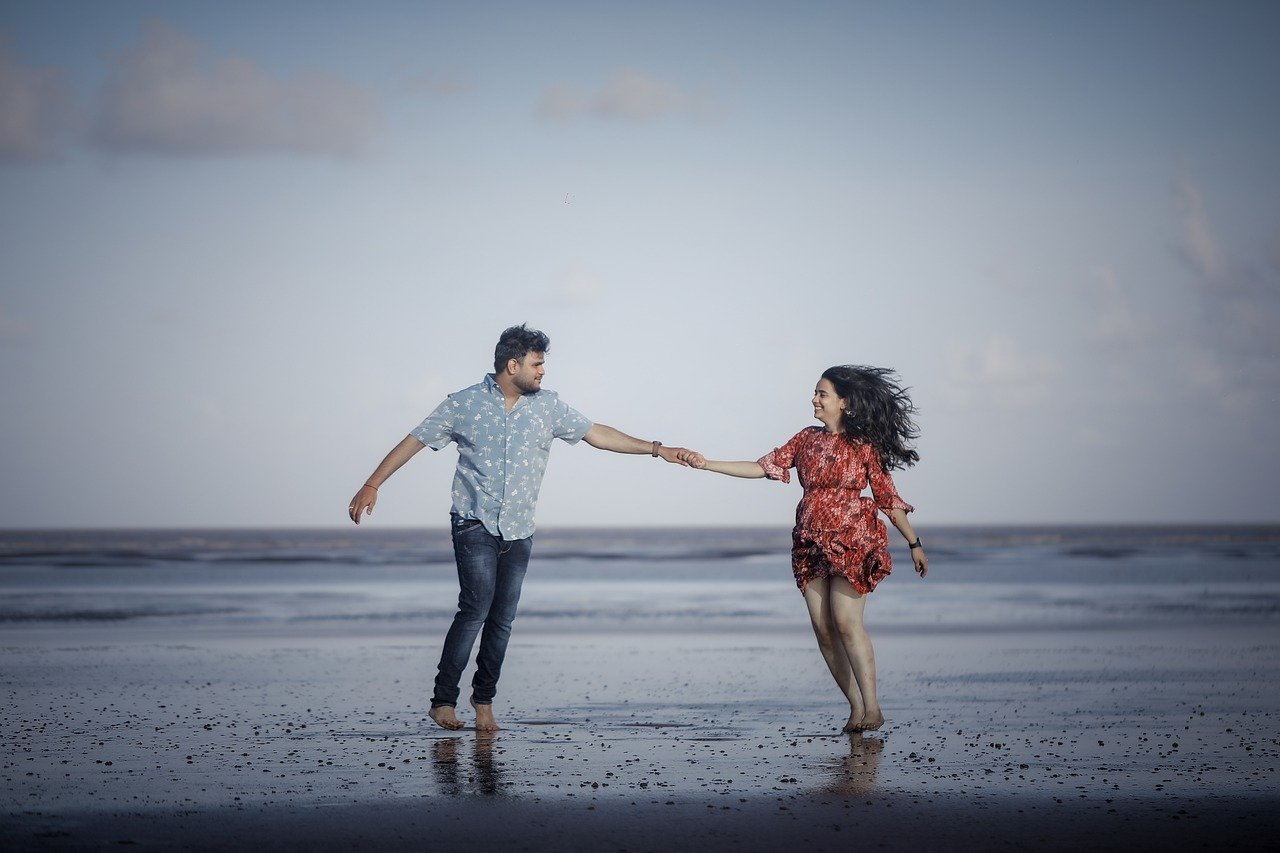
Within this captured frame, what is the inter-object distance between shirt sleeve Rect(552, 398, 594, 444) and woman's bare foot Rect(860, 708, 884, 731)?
2.20m

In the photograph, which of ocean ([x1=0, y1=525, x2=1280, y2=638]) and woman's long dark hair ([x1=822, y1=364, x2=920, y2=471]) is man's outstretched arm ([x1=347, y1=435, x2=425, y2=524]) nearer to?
woman's long dark hair ([x1=822, y1=364, x2=920, y2=471])

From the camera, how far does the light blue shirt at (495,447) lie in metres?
7.23

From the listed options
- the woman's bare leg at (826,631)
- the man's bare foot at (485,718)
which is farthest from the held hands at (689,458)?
the man's bare foot at (485,718)

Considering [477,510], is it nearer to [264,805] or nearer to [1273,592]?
[264,805]

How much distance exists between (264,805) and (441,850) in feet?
3.27

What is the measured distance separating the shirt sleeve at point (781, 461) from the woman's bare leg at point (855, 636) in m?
0.70

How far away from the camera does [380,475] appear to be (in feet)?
23.6

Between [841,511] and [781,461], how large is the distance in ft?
1.62

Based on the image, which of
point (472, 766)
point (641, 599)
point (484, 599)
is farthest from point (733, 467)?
point (641, 599)

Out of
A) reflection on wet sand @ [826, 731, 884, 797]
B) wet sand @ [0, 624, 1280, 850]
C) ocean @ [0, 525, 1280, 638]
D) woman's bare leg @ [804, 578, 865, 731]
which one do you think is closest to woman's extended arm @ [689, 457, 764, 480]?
woman's bare leg @ [804, 578, 865, 731]

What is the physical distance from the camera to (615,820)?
4512 millimetres

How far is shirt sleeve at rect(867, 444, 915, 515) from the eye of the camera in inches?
290

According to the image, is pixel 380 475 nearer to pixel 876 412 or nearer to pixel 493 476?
pixel 493 476

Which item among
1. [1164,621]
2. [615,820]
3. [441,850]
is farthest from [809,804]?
[1164,621]
